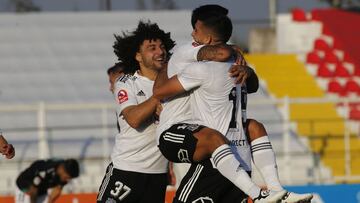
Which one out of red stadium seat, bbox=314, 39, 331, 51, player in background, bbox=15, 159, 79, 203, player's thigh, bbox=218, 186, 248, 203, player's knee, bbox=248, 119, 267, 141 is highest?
player's knee, bbox=248, 119, 267, 141

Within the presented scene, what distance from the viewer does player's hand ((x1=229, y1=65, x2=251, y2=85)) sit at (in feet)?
21.6

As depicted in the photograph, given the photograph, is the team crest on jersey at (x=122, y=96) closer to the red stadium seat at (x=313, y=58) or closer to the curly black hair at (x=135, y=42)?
the curly black hair at (x=135, y=42)

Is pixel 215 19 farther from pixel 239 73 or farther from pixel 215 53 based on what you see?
pixel 239 73

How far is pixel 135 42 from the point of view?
7.59 m

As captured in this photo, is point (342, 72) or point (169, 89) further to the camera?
point (342, 72)

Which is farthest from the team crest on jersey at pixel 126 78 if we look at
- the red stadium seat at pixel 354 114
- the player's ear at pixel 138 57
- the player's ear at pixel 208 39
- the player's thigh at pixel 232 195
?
the red stadium seat at pixel 354 114

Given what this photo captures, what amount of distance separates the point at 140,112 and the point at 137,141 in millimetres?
527

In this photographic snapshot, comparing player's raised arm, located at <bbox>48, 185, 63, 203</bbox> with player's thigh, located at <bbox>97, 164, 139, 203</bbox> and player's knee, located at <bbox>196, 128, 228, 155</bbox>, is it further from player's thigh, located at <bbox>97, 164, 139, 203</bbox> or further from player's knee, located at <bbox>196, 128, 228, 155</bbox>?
player's knee, located at <bbox>196, 128, 228, 155</bbox>

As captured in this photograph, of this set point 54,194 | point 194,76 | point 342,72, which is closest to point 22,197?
point 54,194

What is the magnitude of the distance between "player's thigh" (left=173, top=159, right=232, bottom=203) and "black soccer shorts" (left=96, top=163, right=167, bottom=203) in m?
0.93

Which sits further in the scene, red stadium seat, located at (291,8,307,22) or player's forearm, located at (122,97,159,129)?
red stadium seat, located at (291,8,307,22)

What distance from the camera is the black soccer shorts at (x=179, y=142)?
6496 mm

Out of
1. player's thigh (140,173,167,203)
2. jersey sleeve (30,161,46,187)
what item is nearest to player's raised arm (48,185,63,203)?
jersey sleeve (30,161,46,187)

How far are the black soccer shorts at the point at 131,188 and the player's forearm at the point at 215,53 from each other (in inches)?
54.6
